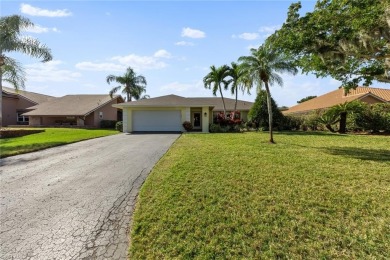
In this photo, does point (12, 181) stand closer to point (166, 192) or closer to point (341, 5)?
point (166, 192)

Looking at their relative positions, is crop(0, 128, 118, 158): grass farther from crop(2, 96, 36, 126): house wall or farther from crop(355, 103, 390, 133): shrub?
crop(355, 103, 390, 133): shrub

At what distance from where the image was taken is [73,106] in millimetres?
33094

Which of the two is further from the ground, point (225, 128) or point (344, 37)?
point (344, 37)

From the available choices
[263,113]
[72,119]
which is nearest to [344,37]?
[263,113]

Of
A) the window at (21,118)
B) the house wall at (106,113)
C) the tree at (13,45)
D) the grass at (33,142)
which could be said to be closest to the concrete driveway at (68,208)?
the grass at (33,142)

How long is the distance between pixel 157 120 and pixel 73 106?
16.7 metres

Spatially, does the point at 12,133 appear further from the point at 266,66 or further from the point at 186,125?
the point at 266,66

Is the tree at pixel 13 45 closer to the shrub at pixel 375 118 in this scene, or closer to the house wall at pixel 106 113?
the house wall at pixel 106 113

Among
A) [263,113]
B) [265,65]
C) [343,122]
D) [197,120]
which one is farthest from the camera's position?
[197,120]

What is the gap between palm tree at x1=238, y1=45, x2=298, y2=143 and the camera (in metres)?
13.1

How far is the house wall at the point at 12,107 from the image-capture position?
3431cm

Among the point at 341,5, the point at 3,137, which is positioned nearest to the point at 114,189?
the point at 341,5

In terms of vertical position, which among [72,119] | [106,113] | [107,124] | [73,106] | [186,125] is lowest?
[186,125]

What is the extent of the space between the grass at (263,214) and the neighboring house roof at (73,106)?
2843 cm
